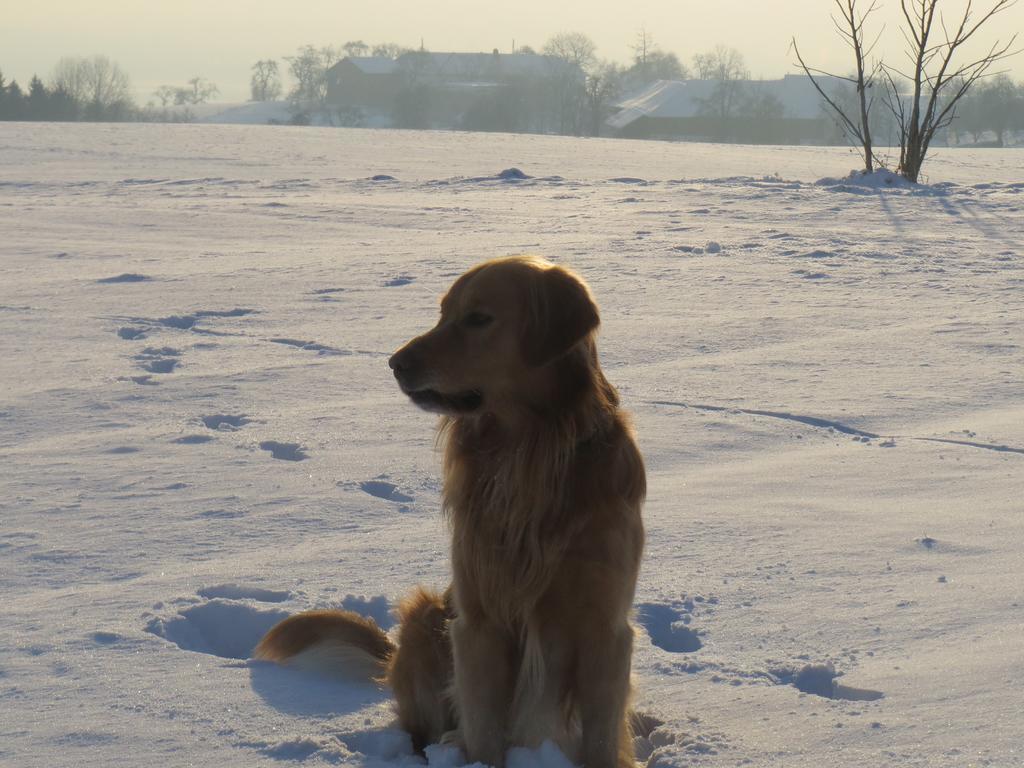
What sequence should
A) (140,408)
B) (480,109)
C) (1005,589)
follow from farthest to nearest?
(480,109)
(140,408)
(1005,589)

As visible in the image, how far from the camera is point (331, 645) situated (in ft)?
9.10

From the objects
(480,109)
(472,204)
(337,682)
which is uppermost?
(480,109)

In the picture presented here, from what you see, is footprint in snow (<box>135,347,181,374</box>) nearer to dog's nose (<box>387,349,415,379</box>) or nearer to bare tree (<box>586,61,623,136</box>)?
dog's nose (<box>387,349,415,379</box>)

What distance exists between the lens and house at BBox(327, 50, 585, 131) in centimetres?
6075

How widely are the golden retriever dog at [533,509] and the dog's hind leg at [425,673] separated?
154mm

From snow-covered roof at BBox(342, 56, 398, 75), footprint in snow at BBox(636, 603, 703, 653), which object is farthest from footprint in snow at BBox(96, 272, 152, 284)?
snow-covered roof at BBox(342, 56, 398, 75)

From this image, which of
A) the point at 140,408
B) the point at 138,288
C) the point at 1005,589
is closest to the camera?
the point at 1005,589

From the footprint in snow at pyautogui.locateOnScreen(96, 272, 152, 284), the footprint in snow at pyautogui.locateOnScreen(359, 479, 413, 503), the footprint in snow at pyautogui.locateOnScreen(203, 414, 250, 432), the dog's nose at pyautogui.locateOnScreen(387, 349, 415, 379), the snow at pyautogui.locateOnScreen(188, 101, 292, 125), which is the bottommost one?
the footprint in snow at pyautogui.locateOnScreen(359, 479, 413, 503)

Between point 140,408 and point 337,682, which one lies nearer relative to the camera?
point 337,682

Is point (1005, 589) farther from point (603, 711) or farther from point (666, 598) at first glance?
point (603, 711)

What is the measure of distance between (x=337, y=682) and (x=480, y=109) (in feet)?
189

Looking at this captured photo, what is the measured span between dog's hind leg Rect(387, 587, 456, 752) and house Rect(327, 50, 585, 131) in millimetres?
55858

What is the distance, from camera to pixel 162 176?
627 inches

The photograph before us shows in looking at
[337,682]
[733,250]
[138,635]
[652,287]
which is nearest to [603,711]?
[337,682]
